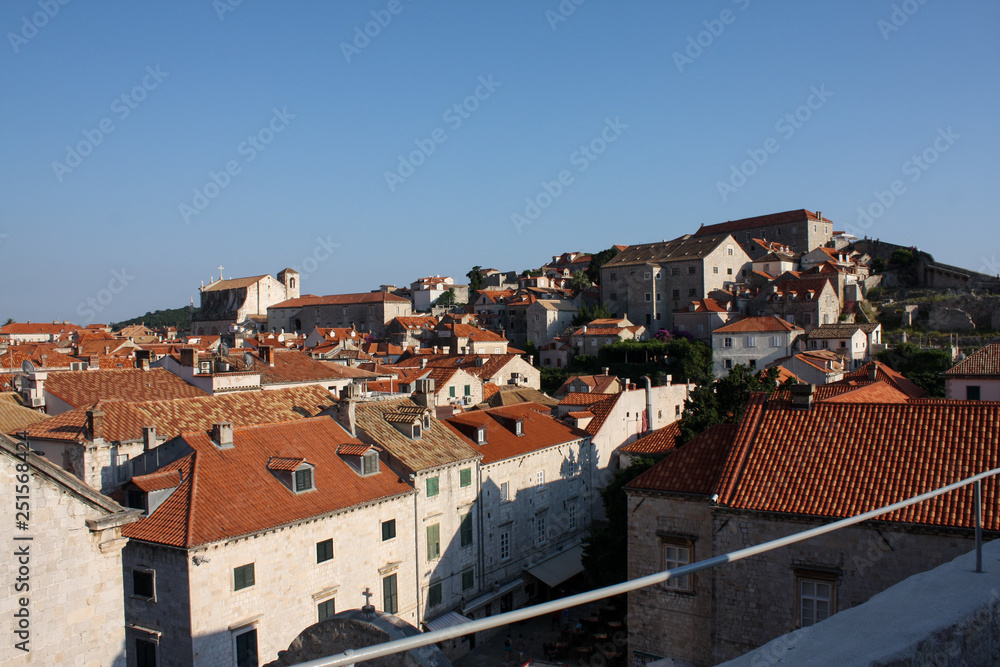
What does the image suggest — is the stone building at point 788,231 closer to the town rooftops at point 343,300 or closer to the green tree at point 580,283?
the green tree at point 580,283

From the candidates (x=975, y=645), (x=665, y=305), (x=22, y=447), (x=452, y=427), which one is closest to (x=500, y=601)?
(x=452, y=427)

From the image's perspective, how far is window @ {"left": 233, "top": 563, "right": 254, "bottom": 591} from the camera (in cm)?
1694

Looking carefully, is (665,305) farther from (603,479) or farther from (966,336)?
(603,479)

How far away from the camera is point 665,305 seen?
78312 millimetres

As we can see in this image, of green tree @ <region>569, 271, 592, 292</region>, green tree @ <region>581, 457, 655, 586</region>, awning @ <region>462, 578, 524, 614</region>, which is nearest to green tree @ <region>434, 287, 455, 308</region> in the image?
green tree @ <region>569, 271, 592, 292</region>

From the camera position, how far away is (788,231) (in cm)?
9169

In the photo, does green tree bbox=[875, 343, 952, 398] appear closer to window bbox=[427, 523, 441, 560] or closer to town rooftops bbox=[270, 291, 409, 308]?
window bbox=[427, 523, 441, 560]

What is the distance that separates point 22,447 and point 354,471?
12836 mm

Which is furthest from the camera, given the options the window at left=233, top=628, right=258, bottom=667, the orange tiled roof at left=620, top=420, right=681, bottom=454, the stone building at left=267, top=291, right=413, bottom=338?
the stone building at left=267, top=291, right=413, bottom=338

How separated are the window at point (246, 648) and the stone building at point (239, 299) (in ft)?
328

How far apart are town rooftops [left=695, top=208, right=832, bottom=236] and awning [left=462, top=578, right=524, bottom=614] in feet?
256

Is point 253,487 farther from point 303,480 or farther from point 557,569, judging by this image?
point 557,569

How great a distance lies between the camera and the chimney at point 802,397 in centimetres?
1602

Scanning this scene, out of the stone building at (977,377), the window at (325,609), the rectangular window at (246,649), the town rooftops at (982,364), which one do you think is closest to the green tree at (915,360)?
the town rooftops at (982,364)
